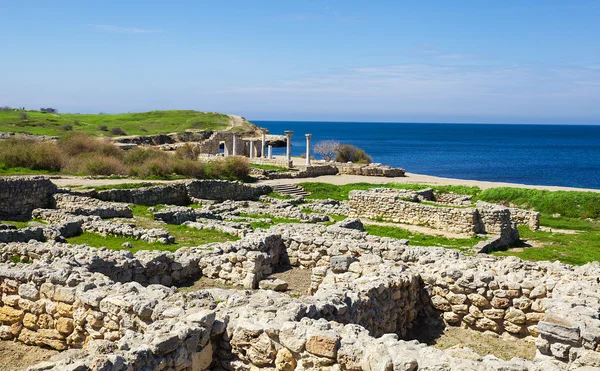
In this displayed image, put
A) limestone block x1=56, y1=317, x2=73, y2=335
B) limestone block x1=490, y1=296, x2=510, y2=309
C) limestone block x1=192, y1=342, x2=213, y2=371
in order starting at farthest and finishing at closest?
limestone block x1=490, y1=296, x2=510, y2=309 → limestone block x1=56, y1=317, x2=73, y2=335 → limestone block x1=192, y1=342, x2=213, y2=371

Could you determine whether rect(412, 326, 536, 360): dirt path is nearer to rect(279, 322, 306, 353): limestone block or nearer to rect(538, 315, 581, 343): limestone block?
rect(538, 315, 581, 343): limestone block

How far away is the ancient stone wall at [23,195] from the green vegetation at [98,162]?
344 inches

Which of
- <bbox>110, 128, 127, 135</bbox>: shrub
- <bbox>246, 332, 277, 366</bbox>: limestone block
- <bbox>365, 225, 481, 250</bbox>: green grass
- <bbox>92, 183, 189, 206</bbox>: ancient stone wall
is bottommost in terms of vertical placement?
<bbox>365, 225, 481, 250</bbox>: green grass

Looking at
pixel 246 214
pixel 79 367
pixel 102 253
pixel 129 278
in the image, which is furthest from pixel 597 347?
pixel 246 214

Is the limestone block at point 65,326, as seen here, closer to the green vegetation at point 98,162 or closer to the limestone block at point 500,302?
the limestone block at point 500,302

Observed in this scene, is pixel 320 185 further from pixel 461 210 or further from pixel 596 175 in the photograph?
pixel 596 175

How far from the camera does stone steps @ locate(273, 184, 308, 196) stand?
123 feet

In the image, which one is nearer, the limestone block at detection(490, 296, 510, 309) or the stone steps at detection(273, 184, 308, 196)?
the limestone block at detection(490, 296, 510, 309)

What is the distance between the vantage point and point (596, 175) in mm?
83750

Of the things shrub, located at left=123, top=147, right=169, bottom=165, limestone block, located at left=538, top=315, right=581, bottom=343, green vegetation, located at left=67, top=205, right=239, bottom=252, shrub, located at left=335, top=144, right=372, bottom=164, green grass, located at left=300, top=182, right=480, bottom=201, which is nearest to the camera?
limestone block, located at left=538, top=315, right=581, bottom=343

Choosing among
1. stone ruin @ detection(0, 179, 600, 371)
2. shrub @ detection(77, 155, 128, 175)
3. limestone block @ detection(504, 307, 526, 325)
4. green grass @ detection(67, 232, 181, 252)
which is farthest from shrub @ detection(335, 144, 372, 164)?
limestone block @ detection(504, 307, 526, 325)

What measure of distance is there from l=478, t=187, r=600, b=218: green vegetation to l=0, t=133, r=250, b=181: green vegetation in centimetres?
1844

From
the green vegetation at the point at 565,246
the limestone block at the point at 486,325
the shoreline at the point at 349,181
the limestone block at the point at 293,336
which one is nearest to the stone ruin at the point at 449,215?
the green vegetation at the point at 565,246

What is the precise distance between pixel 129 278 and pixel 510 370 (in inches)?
350
